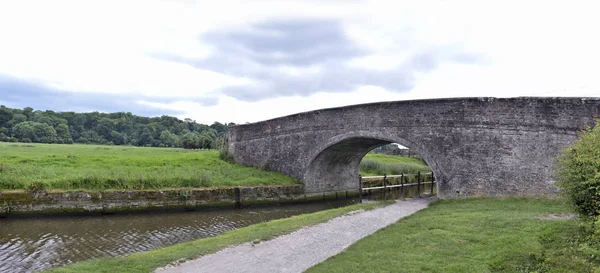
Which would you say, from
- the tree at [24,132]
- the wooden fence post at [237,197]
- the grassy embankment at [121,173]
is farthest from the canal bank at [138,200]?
the tree at [24,132]

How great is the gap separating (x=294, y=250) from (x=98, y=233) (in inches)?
293

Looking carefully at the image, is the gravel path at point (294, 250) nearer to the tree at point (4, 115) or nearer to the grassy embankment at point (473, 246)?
the grassy embankment at point (473, 246)

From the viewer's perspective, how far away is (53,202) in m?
15.1

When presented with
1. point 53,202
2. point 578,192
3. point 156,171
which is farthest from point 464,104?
point 53,202

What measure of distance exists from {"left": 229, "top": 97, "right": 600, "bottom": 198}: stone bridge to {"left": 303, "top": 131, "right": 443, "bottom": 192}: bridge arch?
0.05 m

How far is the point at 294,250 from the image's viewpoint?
9164mm

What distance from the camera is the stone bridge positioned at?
48.5 feet

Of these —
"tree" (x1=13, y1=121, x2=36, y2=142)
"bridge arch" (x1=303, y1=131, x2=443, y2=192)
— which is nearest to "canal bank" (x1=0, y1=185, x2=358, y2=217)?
"bridge arch" (x1=303, y1=131, x2=443, y2=192)

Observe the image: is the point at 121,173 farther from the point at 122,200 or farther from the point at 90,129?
the point at 90,129

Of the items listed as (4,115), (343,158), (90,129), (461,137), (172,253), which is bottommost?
(172,253)

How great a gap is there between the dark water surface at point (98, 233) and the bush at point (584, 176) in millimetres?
10235

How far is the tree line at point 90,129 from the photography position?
1889 inches

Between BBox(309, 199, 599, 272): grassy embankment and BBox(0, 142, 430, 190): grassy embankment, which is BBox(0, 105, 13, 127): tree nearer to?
BBox(0, 142, 430, 190): grassy embankment

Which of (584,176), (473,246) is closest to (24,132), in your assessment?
(473,246)
